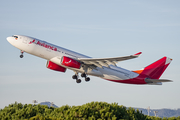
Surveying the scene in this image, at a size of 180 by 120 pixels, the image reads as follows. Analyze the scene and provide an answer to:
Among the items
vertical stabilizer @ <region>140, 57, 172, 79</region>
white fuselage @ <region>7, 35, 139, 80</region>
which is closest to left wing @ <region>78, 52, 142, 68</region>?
white fuselage @ <region>7, 35, 139, 80</region>

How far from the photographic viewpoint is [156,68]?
55.1 meters

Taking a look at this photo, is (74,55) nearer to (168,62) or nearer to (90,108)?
(90,108)

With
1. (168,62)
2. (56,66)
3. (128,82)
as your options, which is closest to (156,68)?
(168,62)

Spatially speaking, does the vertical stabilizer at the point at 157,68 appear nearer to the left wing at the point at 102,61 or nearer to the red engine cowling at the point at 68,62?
the left wing at the point at 102,61

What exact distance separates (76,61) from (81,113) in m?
17.9

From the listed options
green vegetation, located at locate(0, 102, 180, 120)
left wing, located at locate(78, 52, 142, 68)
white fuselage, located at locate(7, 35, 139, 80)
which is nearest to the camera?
green vegetation, located at locate(0, 102, 180, 120)

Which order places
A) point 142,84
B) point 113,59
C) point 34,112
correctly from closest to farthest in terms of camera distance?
point 34,112, point 113,59, point 142,84

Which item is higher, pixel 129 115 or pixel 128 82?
pixel 128 82

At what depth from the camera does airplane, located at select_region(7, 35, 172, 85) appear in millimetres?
43844

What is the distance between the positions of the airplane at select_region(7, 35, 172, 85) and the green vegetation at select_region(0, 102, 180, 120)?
34.8 ft

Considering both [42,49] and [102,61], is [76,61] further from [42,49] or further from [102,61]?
[42,49]

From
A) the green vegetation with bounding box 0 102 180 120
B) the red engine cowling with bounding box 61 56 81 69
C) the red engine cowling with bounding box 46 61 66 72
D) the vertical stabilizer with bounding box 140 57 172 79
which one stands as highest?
the vertical stabilizer with bounding box 140 57 172 79

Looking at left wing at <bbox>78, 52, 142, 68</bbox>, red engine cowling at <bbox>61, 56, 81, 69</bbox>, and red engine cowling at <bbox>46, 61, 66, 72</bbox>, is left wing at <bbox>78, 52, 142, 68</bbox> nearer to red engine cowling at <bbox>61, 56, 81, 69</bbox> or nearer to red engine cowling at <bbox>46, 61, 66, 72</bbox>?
red engine cowling at <bbox>61, 56, 81, 69</bbox>

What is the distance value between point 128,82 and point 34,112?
2310cm
